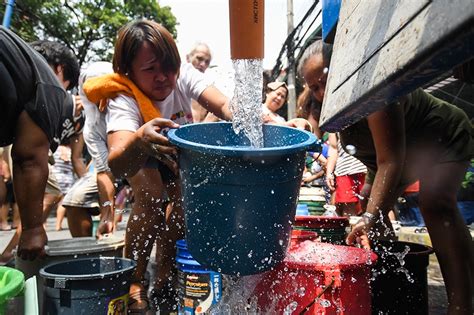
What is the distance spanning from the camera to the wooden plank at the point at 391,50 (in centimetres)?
72

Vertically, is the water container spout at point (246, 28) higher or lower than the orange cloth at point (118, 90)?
higher

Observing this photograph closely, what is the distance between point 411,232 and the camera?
436cm

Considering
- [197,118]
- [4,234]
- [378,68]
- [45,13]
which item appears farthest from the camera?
[45,13]

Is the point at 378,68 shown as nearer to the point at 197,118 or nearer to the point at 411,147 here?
the point at 411,147

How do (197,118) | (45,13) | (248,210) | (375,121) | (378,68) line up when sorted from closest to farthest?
1. (378,68)
2. (248,210)
3. (375,121)
4. (197,118)
5. (45,13)

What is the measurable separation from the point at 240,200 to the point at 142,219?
3.79 feet

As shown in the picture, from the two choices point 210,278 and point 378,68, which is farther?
point 210,278

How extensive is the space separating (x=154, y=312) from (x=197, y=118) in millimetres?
2062

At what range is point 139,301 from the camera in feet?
7.72

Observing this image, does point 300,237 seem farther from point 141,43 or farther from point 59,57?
point 59,57

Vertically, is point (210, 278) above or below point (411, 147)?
below

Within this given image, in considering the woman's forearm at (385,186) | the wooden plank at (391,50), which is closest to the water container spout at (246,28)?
the wooden plank at (391,50)

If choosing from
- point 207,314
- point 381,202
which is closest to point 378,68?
point 381,202

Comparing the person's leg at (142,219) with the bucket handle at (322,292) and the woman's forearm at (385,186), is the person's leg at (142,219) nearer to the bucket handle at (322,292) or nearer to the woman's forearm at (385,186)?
the bucket handle at (322,292)
